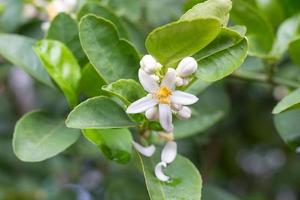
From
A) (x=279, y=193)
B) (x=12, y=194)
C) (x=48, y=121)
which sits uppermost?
(x=48, y=121)

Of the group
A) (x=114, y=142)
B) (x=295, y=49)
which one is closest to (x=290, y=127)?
(x=295, y=49)

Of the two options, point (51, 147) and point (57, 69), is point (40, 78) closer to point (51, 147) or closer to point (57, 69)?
point (57, 69)

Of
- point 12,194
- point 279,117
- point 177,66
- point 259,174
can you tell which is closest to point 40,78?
point 177,66

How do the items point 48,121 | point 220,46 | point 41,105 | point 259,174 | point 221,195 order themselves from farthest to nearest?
point 259,174 → point 41,105 → point 221,195 → point 48,121 → point 220,46

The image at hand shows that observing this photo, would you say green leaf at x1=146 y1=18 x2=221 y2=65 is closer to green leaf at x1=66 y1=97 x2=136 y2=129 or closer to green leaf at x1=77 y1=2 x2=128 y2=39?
green leaf at x1=66 y1=97 x2=136 y2=129

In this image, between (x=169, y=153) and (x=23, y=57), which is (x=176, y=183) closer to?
(x=169, y=153)
